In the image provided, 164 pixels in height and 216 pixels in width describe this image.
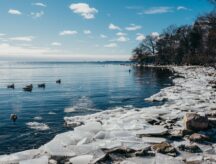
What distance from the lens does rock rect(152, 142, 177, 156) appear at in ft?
31.5

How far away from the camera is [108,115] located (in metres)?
17.5

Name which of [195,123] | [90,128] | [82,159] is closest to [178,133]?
[195,123]

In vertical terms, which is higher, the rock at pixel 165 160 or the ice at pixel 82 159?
the rock at pixel 165 160

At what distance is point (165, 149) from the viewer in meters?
9.71

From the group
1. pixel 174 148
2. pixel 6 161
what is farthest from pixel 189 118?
pixel 6 161

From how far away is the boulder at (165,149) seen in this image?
9602 mm

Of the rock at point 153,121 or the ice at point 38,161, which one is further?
the rock at point 153,121

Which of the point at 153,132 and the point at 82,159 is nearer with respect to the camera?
the point at 82,159

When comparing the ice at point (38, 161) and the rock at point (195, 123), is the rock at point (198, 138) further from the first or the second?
the ice at point (38, 161)

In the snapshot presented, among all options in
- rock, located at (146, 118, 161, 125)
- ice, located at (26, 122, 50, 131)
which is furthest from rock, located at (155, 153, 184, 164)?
ice, located at (26, 122, 50, 131)

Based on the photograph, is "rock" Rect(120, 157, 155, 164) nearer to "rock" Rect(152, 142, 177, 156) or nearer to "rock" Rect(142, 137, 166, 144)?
"rock" Rect(152, 142, 177, 156)

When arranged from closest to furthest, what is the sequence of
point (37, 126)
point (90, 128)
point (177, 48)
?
point (90, 128) < point (37, 126) < point (177, 48)

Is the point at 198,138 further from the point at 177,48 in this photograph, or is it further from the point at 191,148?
the point at 177,48

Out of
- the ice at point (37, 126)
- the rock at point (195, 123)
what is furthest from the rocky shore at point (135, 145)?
the ice at point (37, 126)
